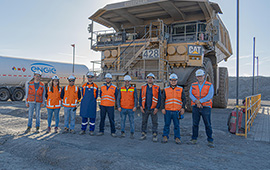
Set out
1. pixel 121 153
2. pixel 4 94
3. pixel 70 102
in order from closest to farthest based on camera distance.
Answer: pixel 121 153
pixel 70 102
pixel 4 94

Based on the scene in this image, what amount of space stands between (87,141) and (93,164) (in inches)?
67.7

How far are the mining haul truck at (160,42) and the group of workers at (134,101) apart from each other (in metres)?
3.35

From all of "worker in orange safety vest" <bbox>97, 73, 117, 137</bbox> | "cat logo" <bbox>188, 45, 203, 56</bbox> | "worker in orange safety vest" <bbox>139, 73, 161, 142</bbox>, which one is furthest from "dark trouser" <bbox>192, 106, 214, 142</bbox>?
"cat logo" <bbox>188, 45, 203, 56</bbox>

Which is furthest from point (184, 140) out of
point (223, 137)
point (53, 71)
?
point (53, 71)

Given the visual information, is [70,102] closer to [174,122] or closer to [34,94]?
[34,94]

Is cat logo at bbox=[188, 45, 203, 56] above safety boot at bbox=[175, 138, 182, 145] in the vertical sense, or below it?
above

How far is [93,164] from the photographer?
388 centimetres

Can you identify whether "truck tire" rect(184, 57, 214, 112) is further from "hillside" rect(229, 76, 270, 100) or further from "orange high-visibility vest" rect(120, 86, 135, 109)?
"hillside" rect(229, 76, 270, 100)

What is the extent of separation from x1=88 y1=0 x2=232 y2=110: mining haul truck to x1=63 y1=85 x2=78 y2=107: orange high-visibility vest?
3.60m

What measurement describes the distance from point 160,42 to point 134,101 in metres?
4.72

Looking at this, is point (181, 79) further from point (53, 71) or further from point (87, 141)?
point (53, 71)

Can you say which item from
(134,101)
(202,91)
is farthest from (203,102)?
(134,101)

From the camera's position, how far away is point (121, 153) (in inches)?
179

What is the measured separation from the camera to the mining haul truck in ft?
33.5
